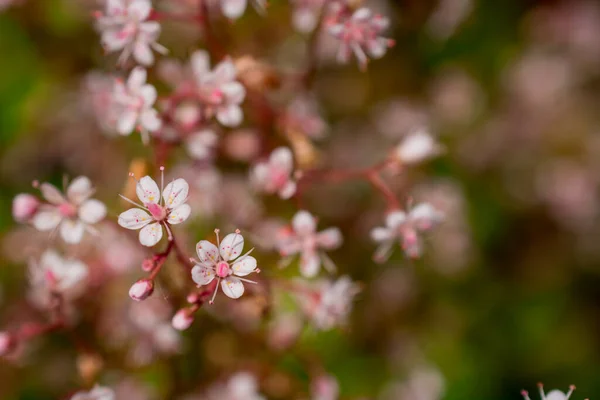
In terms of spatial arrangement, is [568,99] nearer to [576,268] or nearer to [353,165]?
[576,268]

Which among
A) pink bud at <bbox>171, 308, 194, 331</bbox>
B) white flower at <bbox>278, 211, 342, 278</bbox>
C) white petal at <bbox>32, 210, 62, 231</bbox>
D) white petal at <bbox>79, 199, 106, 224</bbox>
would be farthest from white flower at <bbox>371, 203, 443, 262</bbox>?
white petal at <bbox>32, 210, 62, 231</bbox>

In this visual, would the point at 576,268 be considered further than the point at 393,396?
Yes

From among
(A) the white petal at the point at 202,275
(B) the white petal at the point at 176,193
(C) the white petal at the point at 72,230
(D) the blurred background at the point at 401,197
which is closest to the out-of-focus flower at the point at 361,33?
(D) the blurred background at the point at 401,197

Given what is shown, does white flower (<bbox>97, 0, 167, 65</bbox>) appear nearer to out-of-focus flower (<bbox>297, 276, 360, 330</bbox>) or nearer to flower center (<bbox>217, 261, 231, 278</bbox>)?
flower center (<bbox>217, 261, 231, 278</bbox>)

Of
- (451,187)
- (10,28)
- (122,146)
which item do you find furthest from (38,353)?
(451,187)

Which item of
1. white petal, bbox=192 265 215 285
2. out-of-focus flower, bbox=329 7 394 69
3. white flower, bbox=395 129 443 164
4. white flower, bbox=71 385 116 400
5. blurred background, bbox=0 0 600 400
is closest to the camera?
white petal, bbox=192 265 215 285

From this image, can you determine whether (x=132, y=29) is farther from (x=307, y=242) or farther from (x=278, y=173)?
(x=307, y=242)
